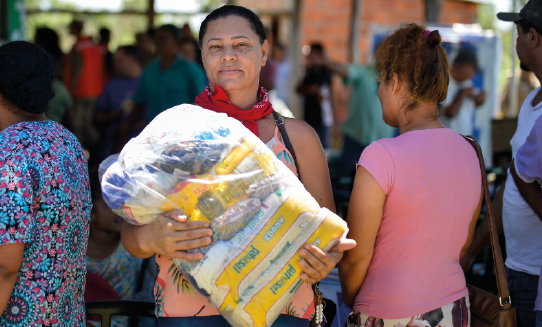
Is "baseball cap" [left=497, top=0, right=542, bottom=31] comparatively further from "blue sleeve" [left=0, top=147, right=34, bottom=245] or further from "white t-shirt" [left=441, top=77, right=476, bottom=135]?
"white t-shirt" [left=441, top=77, right=476, bottom=135]

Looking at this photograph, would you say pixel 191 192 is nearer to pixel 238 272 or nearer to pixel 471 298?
pixel 238 272

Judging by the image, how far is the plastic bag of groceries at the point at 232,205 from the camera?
5.50ft

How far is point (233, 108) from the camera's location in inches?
80.7

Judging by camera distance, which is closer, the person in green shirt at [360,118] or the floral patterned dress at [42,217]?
the floral patterned dress at [42,217]

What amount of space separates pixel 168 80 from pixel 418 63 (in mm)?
3862

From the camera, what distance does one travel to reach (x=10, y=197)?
1.82 metres

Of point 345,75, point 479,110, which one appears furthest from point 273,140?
point 479,110

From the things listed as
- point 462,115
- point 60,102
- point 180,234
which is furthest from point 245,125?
point 462,115

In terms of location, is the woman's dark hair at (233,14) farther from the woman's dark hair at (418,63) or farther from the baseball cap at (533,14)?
the baseball cap at (533,14)

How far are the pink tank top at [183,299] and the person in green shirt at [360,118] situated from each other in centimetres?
432

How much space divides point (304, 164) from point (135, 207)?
0.63m

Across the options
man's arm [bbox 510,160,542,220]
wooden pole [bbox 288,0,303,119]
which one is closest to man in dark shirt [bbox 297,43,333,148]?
wooden pole [bbox 288,0,303,119]

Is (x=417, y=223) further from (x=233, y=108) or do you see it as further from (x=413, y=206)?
Result: (x=233, y=108)

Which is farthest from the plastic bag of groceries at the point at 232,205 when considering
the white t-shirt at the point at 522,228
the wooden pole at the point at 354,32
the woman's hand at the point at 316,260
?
the wooden pole at the point at 354,32
